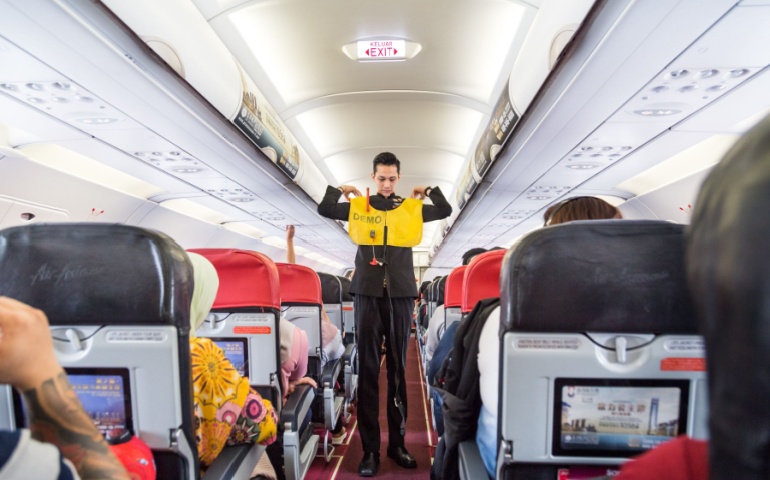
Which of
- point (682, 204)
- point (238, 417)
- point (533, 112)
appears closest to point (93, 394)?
point (238, 417)

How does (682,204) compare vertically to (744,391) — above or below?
above

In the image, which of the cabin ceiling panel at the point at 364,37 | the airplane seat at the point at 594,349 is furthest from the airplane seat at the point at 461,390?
the cabin ceiling panel at the point at 364,37

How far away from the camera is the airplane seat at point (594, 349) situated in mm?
1252

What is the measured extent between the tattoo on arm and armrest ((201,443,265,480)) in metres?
0.85

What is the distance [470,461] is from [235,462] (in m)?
0.95

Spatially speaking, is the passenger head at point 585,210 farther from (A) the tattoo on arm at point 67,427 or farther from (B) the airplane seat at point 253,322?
(A) the tattoo on arm at point 67,427

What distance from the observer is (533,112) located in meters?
3.12

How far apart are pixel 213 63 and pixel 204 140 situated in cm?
96

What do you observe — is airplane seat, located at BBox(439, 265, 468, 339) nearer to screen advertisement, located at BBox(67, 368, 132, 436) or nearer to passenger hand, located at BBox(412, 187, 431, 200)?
passenger hand, located at BBox(412, 187, 431, 200)

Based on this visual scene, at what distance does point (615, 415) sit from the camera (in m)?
1.32

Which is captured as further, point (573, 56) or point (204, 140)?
point (204, 140)

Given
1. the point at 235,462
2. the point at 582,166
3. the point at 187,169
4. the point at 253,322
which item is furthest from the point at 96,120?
the point at 582,166

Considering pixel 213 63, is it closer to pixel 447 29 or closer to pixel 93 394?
pixel 447 29

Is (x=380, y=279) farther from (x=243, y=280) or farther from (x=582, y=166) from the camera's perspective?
(x=582, y=166)
